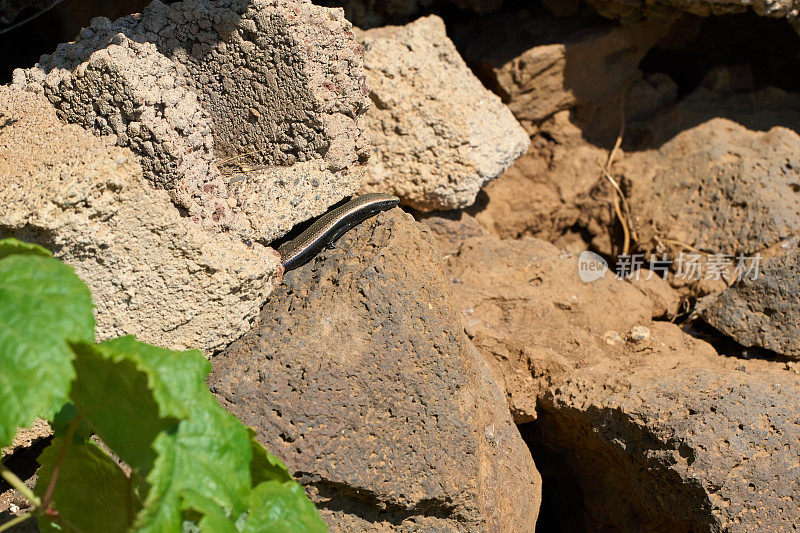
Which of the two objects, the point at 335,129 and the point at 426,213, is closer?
the point at 335,129

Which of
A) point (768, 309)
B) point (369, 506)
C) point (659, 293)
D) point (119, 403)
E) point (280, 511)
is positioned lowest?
point (659, 293)

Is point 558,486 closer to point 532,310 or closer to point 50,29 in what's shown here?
point 532,310

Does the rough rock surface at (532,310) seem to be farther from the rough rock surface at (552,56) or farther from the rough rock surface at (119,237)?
the rough rock surface at (119,237)

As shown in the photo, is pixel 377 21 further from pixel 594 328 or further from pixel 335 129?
pixel 594 328

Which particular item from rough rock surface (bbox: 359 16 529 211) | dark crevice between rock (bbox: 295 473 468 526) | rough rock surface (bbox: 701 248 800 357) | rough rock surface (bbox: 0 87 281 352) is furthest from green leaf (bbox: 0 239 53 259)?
rough rock surface (bbox: 701 248 800 357)

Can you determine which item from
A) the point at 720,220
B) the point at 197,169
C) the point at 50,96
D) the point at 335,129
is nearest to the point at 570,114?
the point at 720,220

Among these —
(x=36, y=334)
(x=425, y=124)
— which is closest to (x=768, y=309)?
(x=425, y=124)
